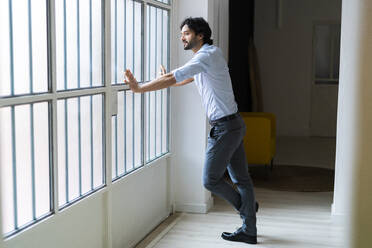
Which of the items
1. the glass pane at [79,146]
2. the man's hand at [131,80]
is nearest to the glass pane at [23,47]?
the glass pane at [79,146]

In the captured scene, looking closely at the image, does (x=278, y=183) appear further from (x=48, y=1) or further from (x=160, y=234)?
(x=48, y=1)

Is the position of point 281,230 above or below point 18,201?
below

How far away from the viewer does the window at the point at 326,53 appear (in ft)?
30.3

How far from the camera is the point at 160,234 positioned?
147 inches

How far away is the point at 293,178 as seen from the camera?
5828mm

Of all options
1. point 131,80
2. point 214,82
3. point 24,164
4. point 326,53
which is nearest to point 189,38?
point 214,82

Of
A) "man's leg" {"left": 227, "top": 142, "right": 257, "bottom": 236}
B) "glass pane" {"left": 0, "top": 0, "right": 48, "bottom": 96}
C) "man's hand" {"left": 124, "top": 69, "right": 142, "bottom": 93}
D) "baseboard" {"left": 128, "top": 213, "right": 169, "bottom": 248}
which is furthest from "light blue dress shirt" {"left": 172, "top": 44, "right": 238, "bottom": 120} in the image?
"glass pane" {"left": 0, "top": 0, "right": 48, "bottom": 96}

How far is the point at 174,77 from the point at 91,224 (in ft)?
3.17

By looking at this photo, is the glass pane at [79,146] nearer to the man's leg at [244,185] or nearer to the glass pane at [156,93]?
the glass pane at [156,93]

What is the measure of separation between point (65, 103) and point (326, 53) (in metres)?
7.60

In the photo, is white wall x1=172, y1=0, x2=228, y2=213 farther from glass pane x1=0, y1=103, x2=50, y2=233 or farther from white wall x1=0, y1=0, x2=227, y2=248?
glass pane x1=0, y1=103, x2=50, y2=233

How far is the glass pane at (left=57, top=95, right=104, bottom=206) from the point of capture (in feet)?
8.26

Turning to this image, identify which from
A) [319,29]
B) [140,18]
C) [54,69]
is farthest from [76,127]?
[319,29]

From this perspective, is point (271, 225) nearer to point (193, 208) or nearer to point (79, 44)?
point (193, 208)
